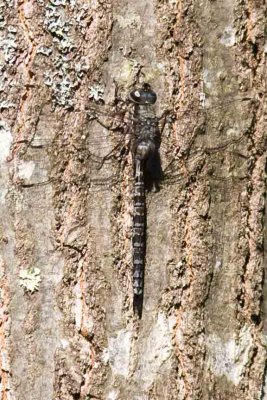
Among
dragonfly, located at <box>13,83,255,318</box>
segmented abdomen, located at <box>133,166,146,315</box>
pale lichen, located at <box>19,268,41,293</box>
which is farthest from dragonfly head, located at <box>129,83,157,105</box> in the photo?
pale lichen, located at <box>19,268,41,293</box>

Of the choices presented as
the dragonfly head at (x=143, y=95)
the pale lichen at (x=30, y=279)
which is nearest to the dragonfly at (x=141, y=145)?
the dragonfly head at (x=143, y=95)

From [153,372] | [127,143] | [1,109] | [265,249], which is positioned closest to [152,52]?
[127,143]

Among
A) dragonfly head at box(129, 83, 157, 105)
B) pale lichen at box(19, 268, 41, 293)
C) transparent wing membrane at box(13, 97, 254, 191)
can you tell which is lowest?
pale lichen at box(19, 268, 41, 293)

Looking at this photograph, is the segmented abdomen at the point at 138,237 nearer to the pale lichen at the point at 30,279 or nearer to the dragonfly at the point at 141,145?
the dragonfly at the point at 141,145

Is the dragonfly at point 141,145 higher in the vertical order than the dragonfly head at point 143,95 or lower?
lower

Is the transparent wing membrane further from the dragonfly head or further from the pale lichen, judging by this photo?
the pale lichen

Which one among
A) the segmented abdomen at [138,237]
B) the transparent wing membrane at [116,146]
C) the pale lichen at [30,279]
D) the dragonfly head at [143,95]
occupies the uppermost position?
the dragonfly head at [143,95]

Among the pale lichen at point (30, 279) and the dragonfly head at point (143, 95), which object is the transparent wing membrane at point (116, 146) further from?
the pale lichen at point (30, 279)

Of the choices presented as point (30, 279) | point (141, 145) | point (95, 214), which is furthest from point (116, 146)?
point (30, 279)
